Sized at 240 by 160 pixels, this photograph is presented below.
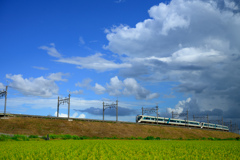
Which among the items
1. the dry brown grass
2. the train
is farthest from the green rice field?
the train

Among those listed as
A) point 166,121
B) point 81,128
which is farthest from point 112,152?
point 166,121

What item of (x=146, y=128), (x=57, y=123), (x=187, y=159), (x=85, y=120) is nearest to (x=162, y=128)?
(x=146, y=128)

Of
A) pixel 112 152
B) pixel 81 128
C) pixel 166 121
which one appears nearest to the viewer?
pixel 112 152

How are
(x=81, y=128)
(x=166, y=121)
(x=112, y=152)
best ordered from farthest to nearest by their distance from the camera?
(x=166, y=121), (x=81, y=128), (x=112, y=152)

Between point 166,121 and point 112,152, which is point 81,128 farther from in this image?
point 112,152

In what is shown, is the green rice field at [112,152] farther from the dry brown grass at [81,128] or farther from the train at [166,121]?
the train at [166,121]

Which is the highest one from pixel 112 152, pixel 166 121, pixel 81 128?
pixel 112 152

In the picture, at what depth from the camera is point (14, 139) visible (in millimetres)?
36594

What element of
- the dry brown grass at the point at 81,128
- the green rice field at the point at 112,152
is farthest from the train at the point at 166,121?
the green rice field at the point at 112,152

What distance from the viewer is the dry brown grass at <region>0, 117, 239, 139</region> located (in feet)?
150

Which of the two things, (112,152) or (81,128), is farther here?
(81,128)

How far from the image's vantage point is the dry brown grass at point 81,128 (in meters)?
45.8

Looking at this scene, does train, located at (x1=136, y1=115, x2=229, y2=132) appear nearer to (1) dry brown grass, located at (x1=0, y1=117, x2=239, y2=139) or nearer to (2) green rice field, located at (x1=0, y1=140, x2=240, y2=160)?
(1) dry brown grass, located at (x1=0, y1=117, x2=239, y2=139)

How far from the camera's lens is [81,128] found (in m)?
54.8
